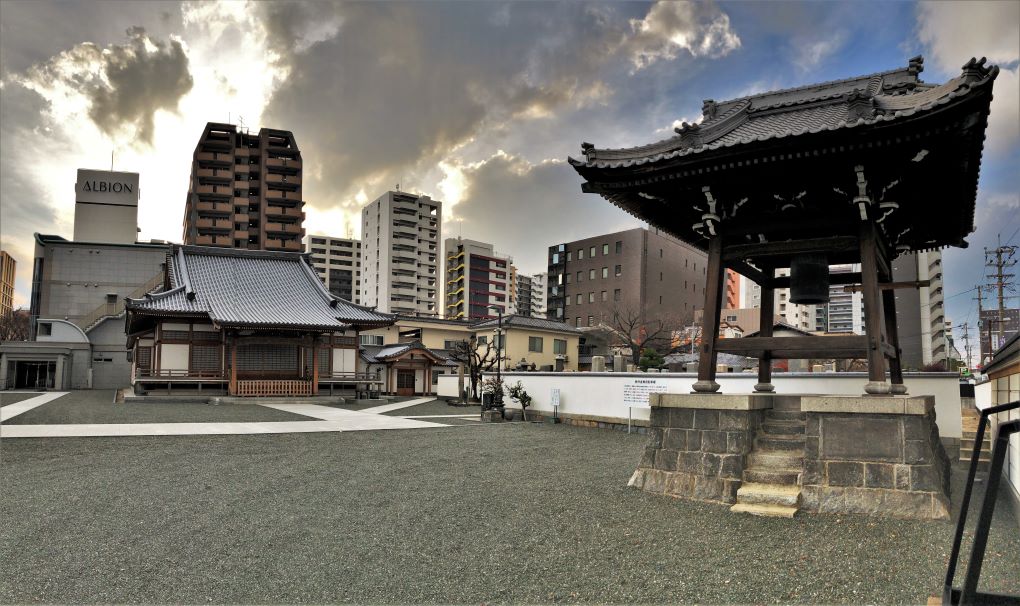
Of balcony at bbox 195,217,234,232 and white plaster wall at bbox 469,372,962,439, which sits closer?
white plaster wall at bbox 469,372,962,439

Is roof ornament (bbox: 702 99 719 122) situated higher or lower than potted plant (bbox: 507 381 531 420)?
higher

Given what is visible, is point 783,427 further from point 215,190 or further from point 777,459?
point 215,190

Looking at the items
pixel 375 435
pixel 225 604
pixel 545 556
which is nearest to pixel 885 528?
pixel 545 556

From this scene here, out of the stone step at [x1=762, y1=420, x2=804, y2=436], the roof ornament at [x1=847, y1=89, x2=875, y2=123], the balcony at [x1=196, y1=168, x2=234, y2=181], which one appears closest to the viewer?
the roof ornament at [x1=847, y1=89, x2=875, y2=123]

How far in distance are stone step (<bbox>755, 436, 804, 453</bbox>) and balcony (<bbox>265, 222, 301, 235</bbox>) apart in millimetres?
66792

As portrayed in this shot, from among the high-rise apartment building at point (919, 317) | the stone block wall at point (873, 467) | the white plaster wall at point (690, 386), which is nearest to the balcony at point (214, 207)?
the white plaster wall at point (690, 386)

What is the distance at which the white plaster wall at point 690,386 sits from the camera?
12.6 meters

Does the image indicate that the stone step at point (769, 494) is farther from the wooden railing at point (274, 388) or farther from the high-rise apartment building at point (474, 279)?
the high-rise apartment building at point (474, 279)

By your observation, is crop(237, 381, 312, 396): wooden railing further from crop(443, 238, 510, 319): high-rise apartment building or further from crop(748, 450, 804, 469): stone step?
crop(443, 238, 510, 319): high-rise apartment building

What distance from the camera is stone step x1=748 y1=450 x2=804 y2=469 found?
7.73m

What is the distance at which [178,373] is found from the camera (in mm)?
27828

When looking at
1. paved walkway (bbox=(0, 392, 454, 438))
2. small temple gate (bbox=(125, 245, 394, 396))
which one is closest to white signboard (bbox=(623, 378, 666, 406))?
paved walkway (bbox=(0, 392, 454, 438))

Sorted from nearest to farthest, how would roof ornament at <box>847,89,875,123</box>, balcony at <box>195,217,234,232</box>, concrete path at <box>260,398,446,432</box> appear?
roof ornament at <box>847,89,875,123</box>, concrete path at <box>260,398,446,432</box>, balcony at <box>195,217,234,232</box>

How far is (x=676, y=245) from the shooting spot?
72500 mm
